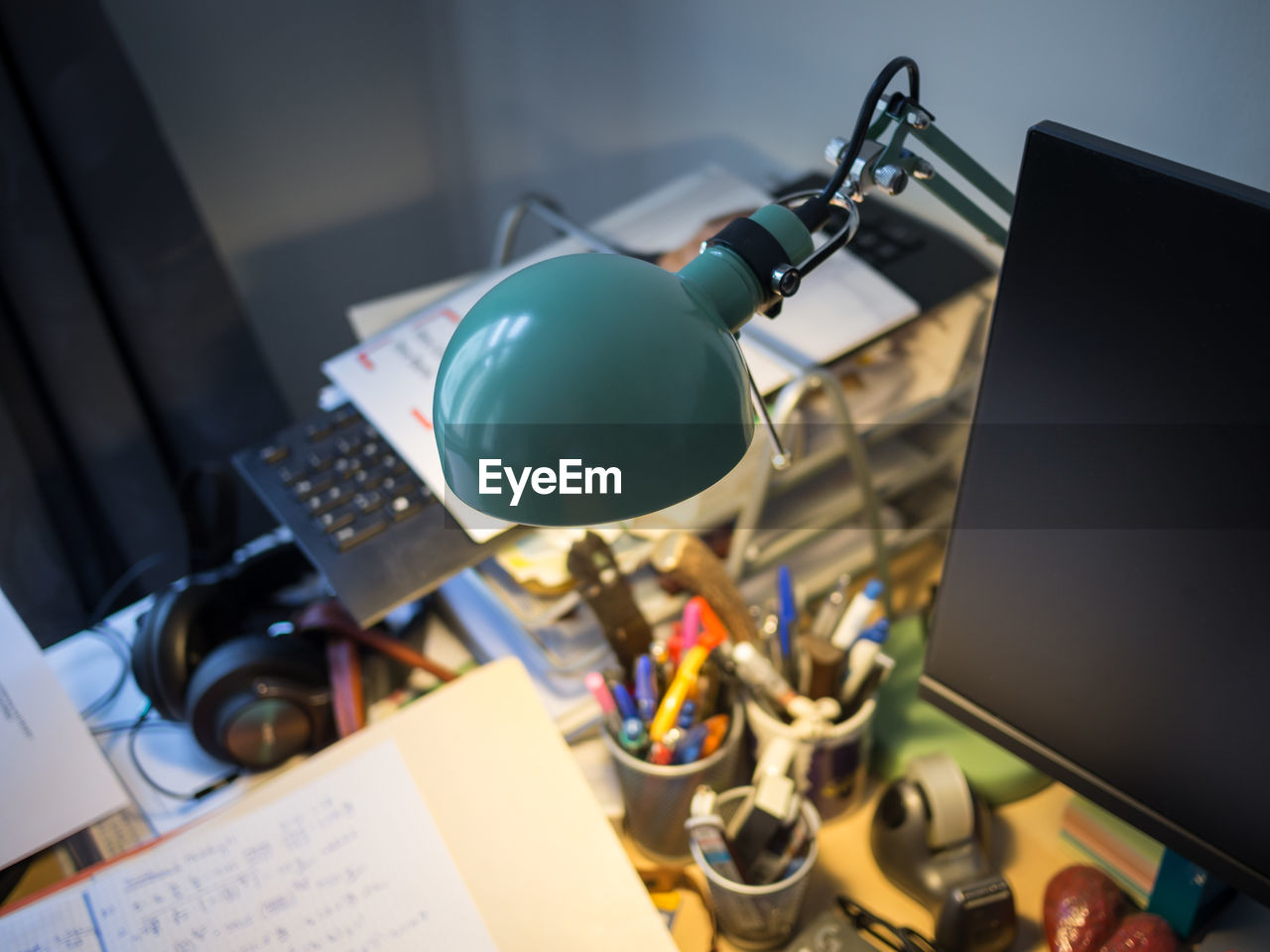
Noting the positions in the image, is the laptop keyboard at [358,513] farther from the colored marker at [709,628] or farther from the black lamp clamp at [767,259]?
the black lamp clamp at [767,259]

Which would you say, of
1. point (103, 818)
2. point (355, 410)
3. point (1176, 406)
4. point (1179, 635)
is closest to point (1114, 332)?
point (1176, 406)

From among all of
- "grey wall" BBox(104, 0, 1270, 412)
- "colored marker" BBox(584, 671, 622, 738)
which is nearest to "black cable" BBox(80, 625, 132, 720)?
"colored marker" BBox(584, 671, 622, 738)

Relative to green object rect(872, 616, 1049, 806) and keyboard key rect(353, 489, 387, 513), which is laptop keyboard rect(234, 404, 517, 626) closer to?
keyboard key rect(353, 489, 387, 513)

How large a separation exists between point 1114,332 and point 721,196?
514 mm

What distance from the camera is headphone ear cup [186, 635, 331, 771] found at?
0.77 meters

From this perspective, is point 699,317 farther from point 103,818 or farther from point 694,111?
point 694,111

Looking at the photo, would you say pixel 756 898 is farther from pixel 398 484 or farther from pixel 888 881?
pixel 398 484

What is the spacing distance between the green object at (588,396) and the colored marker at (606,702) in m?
0.30

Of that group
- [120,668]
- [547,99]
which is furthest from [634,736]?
[547,99]

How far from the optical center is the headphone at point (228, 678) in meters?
0.78

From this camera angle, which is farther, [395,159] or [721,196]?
[395,159]

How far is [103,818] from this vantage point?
790 millimetres

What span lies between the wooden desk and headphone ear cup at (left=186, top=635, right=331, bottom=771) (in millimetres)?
263

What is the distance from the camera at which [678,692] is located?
71 cm
